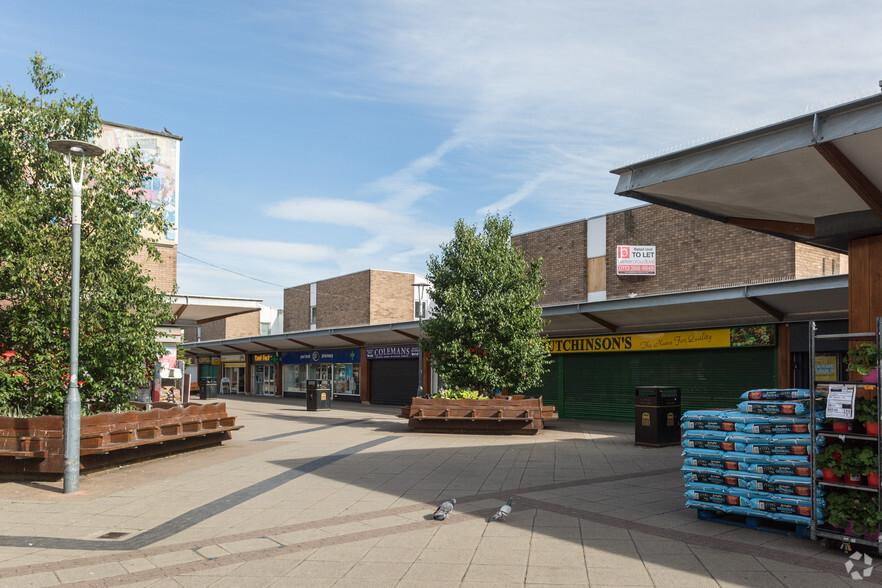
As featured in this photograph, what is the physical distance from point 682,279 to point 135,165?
22.7 metres

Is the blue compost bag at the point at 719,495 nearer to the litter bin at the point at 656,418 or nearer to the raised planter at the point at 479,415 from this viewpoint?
the litter bin at the point at 656,418

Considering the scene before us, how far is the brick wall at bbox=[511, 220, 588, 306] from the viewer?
109ft

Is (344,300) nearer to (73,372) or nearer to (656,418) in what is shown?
(656,418)

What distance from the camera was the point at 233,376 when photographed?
5084cm

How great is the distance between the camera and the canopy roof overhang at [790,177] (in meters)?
7.33

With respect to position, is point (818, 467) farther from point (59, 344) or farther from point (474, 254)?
point (474, 254)

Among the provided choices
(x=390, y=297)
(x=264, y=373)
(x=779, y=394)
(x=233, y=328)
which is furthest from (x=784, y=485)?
(x=233, y=328)

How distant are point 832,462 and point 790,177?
3752 mm

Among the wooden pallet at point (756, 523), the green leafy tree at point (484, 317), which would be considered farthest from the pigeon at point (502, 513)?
the green leafy tree at point (484, 317)

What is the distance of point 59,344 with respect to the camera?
453 inches

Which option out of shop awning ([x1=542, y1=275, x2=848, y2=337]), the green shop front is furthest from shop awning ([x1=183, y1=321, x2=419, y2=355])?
shop awning ([x1=542, y1=275, x2=848, y2=337])

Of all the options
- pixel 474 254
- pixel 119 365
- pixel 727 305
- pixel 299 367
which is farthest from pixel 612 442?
pixel 299 367

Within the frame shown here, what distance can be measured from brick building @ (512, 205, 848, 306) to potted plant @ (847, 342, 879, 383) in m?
15.7

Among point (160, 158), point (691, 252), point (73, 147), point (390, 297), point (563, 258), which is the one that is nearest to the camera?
point (73, 147)
